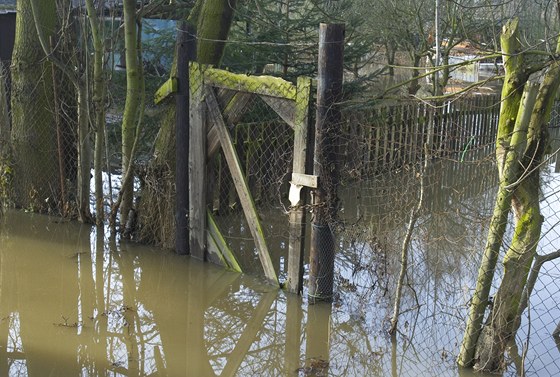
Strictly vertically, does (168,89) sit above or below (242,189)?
above

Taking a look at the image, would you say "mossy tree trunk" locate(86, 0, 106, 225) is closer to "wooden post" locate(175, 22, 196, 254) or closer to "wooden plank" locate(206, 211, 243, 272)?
"wooden post" locate(175, 22, 196, 254)

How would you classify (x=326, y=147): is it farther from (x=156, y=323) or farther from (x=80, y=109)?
(x=80, y=109)

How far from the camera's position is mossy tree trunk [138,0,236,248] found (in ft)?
27.1

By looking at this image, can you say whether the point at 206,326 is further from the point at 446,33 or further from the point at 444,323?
the point at 446,33

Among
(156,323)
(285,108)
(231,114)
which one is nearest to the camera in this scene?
(156,323)

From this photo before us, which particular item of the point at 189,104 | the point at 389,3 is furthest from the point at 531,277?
the point at 389,3

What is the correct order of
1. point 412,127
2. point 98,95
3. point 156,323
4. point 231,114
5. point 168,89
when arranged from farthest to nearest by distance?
point 412,127 → point 98,95 → point 168,89 → point 231,114 → point 156,323

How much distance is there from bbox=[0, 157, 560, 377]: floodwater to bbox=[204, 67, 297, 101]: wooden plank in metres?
1.50

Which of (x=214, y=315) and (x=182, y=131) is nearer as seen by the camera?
(x=214, y=315)

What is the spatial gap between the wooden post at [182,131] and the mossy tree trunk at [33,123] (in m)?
2.42

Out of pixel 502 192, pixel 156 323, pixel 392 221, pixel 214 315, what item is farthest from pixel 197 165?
pixel 502 192

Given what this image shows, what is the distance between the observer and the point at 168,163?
8.41 meters

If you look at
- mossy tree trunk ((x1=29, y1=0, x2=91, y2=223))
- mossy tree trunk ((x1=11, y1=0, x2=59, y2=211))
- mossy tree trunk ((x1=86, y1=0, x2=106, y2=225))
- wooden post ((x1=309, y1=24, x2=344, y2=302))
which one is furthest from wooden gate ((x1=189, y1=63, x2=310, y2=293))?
mossy tree trunk ((x1=11, y1=0, x2=59, y2=211))

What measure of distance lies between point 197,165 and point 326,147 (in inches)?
72.9
